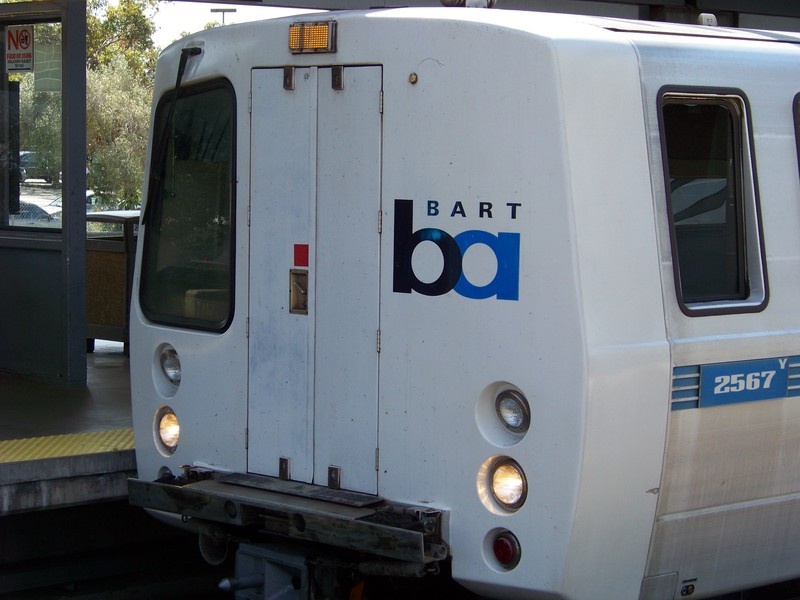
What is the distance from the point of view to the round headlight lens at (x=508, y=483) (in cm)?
→ 440

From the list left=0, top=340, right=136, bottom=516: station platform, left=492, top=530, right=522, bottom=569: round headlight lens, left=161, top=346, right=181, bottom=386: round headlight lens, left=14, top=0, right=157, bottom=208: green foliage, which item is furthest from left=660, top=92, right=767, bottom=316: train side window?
left=14, top=0, right=157, bottom=208: green foliage

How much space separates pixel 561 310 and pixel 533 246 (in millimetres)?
251

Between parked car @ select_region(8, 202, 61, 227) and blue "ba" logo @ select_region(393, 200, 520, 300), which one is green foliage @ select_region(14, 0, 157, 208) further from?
blue "ba" logo @ select_region(393, 200, 520, 300)

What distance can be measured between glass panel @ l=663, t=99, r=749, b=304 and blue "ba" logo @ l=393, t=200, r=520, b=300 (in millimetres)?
636

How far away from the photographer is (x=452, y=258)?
15.0ft

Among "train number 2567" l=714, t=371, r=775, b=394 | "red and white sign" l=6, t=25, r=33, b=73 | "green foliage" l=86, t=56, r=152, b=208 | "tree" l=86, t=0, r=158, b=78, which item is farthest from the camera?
"tree" l=86, t=0, r=158, b=78

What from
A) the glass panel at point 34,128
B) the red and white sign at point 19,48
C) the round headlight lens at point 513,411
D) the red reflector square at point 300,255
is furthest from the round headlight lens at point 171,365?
the red and white sign at point 19,48

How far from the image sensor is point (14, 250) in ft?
28.6

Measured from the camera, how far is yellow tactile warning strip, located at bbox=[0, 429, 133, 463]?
6035mm

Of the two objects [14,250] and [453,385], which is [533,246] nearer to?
[453,385]

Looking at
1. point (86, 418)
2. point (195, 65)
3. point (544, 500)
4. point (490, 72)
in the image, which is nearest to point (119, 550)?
point (86, 418)

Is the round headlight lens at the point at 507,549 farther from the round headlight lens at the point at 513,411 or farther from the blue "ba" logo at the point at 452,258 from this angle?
the blue "ba" logo at the point at 452,258

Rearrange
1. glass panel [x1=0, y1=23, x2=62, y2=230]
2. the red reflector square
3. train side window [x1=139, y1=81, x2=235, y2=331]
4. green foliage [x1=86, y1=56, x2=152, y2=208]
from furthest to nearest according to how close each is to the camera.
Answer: green foliage [x1=86, y1=56, x2=152, y2=208], glass panel [x1=0, y1=23, x2=62, y2=230], train side window [x1=139, y1=81, x2=235, y2=331], the red reflector square

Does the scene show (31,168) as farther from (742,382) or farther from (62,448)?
(742,382)
